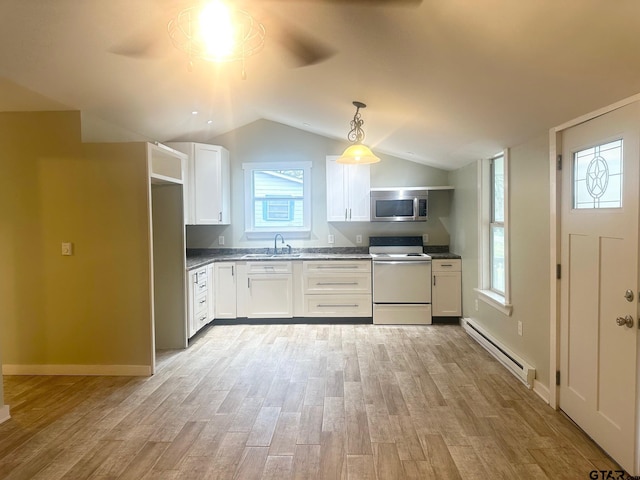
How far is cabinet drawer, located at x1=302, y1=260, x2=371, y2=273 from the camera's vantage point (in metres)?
4.93

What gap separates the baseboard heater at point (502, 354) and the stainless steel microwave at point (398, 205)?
148cm

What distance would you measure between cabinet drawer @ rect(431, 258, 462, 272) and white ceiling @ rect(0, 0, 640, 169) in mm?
1411

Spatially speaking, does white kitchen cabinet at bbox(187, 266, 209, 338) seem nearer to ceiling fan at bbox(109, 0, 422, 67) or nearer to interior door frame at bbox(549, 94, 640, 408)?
ceiling fan at bbox(109, 0, 422, 67)

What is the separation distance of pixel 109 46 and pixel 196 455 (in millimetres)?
2574

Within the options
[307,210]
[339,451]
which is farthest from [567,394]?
[307,210]

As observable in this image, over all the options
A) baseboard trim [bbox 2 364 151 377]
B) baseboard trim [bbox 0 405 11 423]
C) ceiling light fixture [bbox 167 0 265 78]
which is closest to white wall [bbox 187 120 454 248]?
baseboard trim [bbox 2 364 151 377]

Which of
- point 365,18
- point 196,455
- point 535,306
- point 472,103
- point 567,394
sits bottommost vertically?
point 196,455

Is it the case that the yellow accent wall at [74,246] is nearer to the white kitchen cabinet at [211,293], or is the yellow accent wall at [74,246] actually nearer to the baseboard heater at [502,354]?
the white kitchen cabinet at [211,293]

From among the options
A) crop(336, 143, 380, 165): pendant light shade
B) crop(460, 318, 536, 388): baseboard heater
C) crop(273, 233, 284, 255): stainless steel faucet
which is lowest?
crop(460, 318, 536, 388): baseboard heater

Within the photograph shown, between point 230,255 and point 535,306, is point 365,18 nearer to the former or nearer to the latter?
point 535,306

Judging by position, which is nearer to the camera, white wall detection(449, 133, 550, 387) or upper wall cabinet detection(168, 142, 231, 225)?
white wall detection(449, 133, 550, 387)

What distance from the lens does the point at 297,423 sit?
2535mm

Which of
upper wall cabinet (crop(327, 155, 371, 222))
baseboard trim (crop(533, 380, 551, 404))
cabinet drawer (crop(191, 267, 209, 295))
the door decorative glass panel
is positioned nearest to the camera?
the door decorative glass panel

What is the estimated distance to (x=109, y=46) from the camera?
250cm
